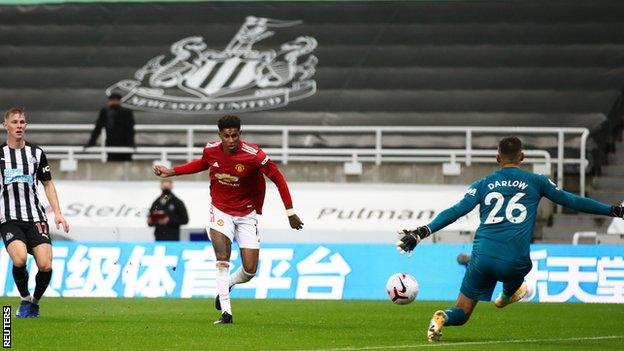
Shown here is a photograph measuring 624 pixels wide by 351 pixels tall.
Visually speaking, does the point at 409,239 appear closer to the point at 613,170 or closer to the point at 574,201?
the point at 574,201

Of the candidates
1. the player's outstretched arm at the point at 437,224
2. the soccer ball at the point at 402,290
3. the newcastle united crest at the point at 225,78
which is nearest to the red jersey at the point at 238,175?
the soccer ball at the point at 402,290

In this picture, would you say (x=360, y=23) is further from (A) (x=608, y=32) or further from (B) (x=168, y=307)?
(B) (x=168, y=307)

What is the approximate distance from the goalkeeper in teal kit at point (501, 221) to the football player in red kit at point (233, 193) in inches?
109

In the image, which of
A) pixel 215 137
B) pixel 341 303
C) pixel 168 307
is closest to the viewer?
pixel 168 307

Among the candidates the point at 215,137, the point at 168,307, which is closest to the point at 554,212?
the point at 215,137

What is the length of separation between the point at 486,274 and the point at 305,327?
2.77 m

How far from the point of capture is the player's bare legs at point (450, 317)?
13531 millimetres

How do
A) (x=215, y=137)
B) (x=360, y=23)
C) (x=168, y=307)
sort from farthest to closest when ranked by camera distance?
(x=360, y=23)
(x=215, y=137)
(x=168, y=307)

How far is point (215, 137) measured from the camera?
32406 mm

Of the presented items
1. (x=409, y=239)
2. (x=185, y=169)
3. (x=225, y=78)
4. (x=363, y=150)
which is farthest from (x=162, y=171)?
(x=225, y=78)

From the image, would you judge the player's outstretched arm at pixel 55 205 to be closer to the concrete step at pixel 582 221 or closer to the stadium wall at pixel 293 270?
the stadium wall at pixel 293 270

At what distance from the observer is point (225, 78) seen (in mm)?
34562

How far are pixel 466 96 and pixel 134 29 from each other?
28.4 ft

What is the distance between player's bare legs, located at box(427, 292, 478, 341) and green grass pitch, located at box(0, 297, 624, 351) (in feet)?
0.45
